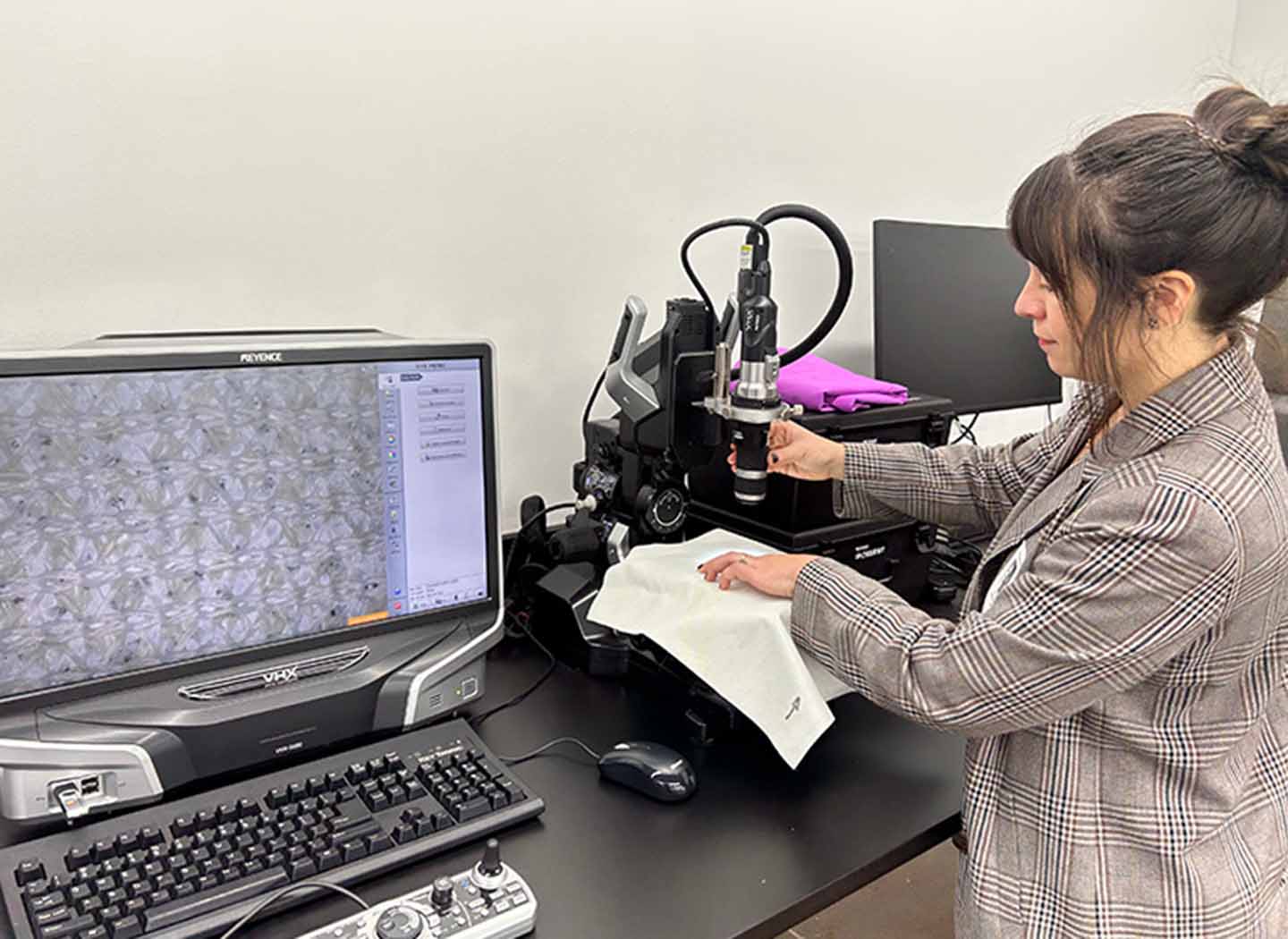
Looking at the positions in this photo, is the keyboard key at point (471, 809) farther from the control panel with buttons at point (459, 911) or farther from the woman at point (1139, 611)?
the woman at point (1139, 611)

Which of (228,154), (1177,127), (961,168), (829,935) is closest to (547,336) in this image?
(228,154)

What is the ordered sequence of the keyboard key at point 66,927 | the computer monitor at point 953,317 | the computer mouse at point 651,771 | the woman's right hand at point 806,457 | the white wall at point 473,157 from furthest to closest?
1. the computer monitor at point 953,317
2. the woman's right hand at point 806,457
3. the white wall at point 473,157
4. the computer mouse at point 651,771
5. the keyboard key at point 66,927

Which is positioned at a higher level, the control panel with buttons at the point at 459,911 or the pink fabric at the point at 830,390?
the pink fabric at the point at 830,390

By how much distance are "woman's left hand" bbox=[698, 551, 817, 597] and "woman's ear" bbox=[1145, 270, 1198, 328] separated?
1.28 ft

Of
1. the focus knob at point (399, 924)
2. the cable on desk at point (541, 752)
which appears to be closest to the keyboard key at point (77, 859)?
the focus knob at point (399, 924)

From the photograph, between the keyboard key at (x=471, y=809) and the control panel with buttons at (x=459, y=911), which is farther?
the keyboard key at (x=471, y=809)

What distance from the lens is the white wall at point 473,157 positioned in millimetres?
1057

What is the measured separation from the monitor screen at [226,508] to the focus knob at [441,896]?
12.5 inches

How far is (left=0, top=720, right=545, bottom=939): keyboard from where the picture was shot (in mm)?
711

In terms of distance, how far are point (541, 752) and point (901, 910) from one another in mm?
1118

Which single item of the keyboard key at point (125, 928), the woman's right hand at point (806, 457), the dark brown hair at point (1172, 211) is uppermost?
the dark brown hair at point (1172, 211)

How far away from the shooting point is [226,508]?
88 centimetres

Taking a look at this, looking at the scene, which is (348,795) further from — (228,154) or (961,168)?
(961,168)

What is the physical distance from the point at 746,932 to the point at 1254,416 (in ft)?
2.02
